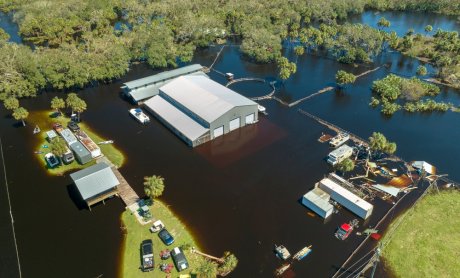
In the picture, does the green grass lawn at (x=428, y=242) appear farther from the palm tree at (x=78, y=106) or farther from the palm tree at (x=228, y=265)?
the palm tree at (x=78, y=106)

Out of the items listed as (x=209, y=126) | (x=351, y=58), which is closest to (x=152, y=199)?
(x=209, y=126)

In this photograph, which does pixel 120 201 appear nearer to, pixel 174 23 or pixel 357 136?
pixel 357 136

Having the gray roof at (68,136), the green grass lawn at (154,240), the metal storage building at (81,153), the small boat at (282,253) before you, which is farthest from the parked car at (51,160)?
the small boat at (282,253)

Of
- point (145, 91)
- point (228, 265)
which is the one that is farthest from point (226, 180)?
point (145, 91)

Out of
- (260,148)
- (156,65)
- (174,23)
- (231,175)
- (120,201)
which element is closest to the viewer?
(120,201)

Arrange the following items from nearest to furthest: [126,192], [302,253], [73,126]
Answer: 1. [302,253]
2. [126,192]
3. [73,126]

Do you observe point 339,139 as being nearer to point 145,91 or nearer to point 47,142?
point 145,91

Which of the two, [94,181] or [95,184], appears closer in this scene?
[95,184]
